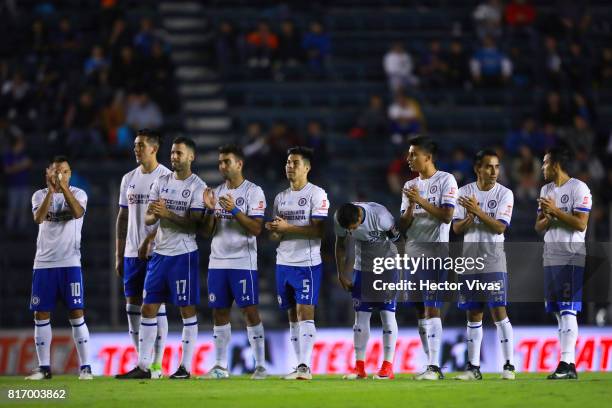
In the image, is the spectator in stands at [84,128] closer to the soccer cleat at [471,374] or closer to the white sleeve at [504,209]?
the white sleeve at [504,209]

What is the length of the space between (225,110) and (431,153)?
10216mm

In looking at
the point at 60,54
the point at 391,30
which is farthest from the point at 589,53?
the point at 60,54

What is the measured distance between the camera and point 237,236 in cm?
1366

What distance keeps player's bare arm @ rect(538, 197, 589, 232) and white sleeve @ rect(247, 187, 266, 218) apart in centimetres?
287

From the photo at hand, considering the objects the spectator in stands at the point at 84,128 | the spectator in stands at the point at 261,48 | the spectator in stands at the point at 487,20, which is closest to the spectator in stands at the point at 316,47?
the spectator in stands at the point at 261,48

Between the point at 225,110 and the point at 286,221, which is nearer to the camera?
the point at 286,221

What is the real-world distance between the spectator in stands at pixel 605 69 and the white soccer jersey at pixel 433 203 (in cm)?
1220

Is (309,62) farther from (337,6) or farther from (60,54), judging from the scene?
(60,54)

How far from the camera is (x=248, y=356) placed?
17.2 m

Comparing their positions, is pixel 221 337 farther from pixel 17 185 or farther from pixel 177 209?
pixel 17 185

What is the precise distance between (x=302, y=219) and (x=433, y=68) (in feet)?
36.6

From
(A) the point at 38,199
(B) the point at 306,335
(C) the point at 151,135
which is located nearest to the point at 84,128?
(A) the point at 38,199

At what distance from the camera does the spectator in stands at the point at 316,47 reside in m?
24.0

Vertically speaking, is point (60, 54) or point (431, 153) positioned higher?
point (60, 54)
